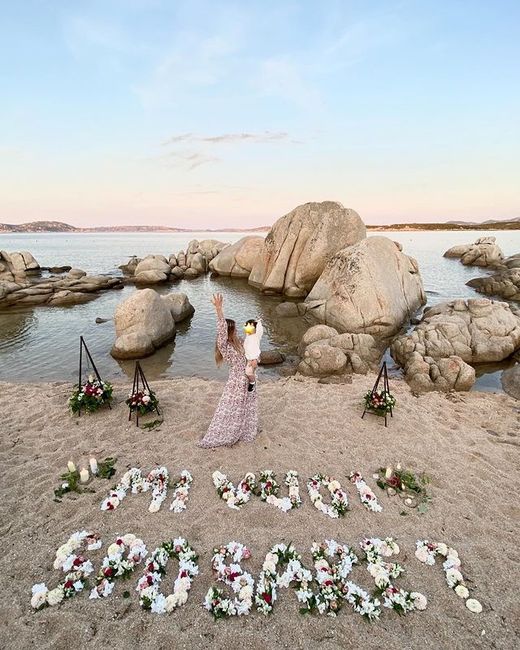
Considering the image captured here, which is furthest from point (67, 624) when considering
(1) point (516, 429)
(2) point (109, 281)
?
(2) point (109, 281)

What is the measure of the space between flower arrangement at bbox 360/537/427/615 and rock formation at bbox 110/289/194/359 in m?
15.2

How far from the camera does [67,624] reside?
17.5ft

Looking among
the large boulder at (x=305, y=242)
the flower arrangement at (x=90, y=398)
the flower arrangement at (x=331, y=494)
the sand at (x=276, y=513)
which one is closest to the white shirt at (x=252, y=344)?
the sand at (x=276, y=513)

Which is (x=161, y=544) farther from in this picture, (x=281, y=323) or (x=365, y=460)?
(x=281, y=323)

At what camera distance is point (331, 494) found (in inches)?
326

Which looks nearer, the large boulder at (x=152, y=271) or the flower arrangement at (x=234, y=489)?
the flower arrangement at (x=234, y=489)

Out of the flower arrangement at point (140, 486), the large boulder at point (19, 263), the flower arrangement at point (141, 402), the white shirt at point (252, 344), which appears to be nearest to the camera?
the flower arrangement at point (140, 486)

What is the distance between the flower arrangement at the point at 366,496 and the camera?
308 inches

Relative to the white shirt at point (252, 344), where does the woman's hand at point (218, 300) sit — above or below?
above

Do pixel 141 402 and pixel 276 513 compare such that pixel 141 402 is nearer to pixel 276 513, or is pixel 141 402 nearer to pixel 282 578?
pixel 276 513

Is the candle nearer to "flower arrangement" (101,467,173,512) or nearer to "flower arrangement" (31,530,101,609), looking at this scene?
"flower arrangement" (101,467,173,512)

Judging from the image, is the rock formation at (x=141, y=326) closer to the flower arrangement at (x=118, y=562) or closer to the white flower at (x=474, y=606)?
the flower arrangement at (x=118, y=562)

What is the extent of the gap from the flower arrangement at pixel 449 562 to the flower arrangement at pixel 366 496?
108cm

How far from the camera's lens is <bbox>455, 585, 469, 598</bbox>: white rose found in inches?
231
